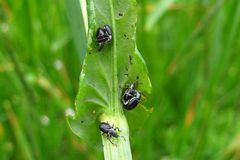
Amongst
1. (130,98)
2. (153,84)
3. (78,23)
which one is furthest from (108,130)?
(153,84)

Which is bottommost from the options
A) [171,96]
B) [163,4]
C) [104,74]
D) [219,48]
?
[171,96]

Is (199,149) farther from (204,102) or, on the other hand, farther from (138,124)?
(138,124)

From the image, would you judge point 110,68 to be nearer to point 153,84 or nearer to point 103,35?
point 103,35

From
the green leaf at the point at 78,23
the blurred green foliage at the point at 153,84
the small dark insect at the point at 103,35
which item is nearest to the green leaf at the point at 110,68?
the small dark insect at the point at 103,35

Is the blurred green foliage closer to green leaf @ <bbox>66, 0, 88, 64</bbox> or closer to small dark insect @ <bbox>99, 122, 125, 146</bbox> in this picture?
green leaf @ <bbox>66, 0, 88, 64</bbox>

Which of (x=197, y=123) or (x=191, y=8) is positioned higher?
(x=191, y=8)

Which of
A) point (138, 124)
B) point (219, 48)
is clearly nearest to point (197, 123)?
point (219, 48)

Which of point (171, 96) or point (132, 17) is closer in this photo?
point (132, 17)
